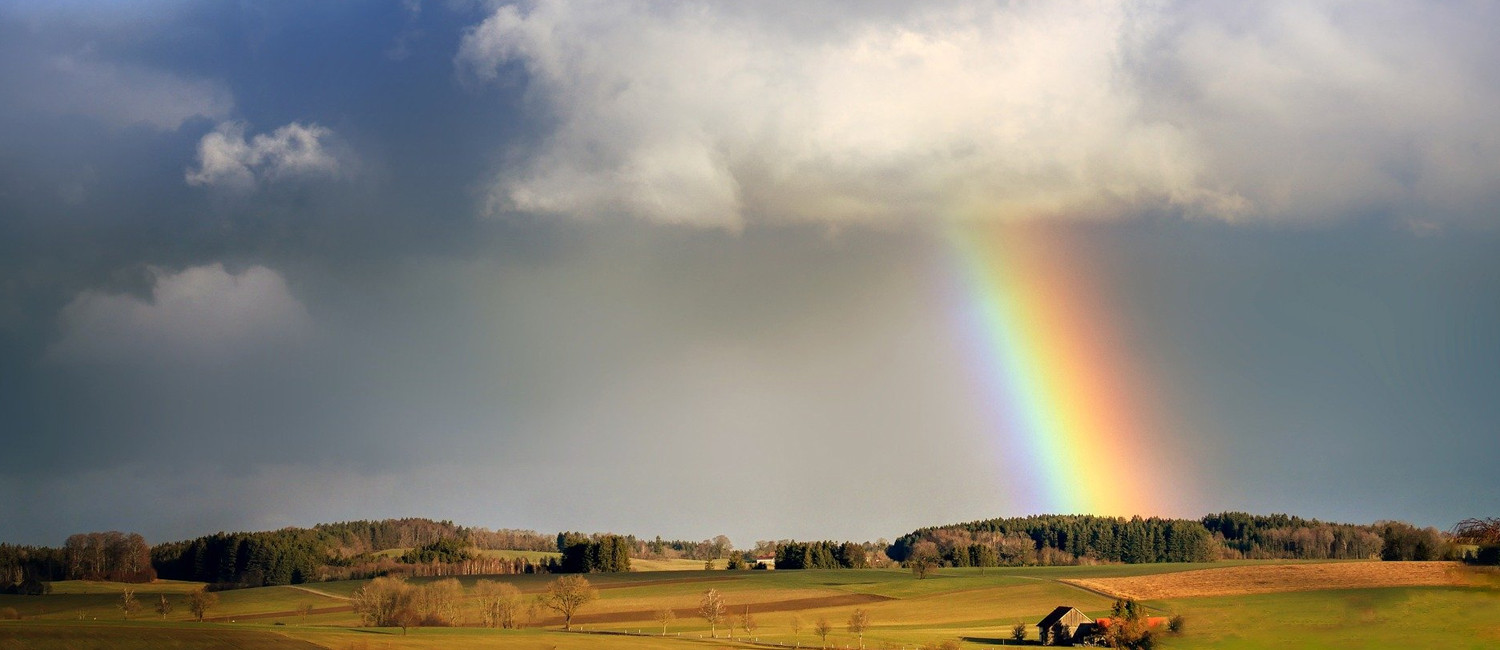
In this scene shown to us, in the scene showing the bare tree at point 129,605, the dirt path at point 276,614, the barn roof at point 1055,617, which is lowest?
the dirt path at point 276,614

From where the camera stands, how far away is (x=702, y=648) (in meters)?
90.2

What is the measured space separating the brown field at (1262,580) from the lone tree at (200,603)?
102965mm

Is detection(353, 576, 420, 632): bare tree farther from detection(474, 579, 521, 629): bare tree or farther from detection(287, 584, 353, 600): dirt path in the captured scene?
detection(287, 584, 353, 600): dirt path

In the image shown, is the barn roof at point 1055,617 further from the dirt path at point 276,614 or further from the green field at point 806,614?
the dirt path at point 276,614

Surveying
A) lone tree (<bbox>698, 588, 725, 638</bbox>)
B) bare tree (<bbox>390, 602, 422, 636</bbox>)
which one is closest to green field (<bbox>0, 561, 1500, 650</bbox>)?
lone tree (<bbox>698, 588, 725, 638</bbox>)

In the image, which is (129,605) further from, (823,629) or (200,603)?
(823,629)

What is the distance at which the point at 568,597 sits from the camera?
411 ft

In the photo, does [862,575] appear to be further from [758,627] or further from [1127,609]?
[1127,609]

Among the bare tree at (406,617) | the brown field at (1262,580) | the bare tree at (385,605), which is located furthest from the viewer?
the bare tree at (385,605)

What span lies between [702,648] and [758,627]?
30677mm

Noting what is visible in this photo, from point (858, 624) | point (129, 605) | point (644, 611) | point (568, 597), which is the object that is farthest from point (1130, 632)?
point (129, 605)

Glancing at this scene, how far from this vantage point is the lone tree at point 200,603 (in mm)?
137750

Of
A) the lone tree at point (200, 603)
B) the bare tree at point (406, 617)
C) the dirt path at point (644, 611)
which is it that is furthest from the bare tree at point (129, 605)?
the bare tree at point (406, 617)

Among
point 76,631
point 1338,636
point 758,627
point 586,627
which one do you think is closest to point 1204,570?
point 758,627
